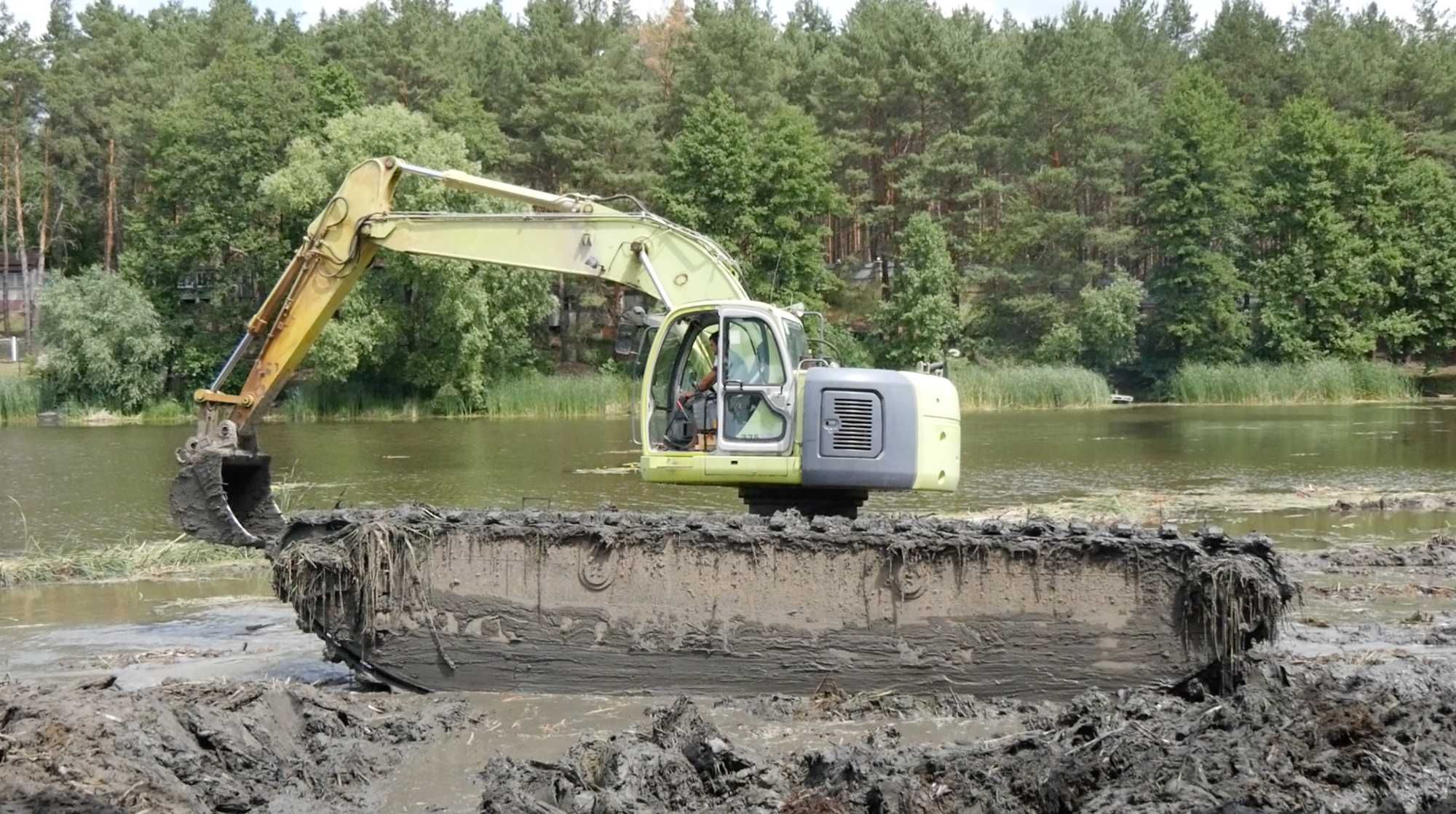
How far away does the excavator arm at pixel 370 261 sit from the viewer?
10492 mm

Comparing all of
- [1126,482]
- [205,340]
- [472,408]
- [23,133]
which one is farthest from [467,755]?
[23,133]

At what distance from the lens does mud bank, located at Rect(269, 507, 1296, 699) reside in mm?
8203

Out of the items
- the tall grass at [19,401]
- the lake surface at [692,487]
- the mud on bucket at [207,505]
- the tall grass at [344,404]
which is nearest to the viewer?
the mud on bucket at [207,505]

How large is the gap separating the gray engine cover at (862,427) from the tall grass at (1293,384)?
3668 cm

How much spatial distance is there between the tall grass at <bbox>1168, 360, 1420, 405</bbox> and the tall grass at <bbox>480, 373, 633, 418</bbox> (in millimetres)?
18763

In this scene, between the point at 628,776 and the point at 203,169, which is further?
the point at 203,169

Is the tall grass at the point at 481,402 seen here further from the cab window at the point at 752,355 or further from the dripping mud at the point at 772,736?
the dripping mud at the point at 772,736

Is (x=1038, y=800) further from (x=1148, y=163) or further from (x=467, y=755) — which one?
(x=1148, y=163)

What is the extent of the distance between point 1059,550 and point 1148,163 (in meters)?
49.6

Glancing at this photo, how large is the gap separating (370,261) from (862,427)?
4291 millimetres

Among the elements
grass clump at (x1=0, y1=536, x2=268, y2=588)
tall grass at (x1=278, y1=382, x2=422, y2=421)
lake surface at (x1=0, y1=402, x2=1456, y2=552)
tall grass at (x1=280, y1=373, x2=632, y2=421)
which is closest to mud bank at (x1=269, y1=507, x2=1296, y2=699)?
lake surface at (x1=0, y1=402, x2=1456, y2=552)

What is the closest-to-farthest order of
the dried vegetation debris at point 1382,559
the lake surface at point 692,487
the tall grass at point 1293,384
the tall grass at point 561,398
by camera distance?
the dried vegetation debris at point 1382,559 < the lake surface at point 692,487 < the tall grass at point 561,398 < the tall grass at point 1293,384

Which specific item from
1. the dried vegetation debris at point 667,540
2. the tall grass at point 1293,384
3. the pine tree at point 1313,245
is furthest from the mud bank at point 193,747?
the pine tree at point 1313,245

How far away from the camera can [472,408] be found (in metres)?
42.8
